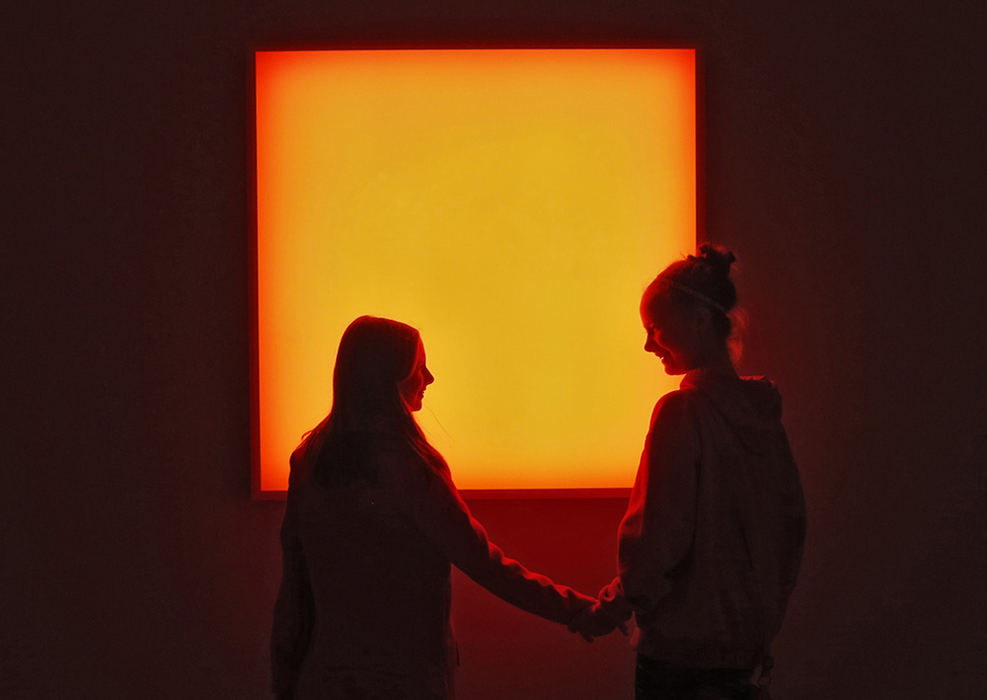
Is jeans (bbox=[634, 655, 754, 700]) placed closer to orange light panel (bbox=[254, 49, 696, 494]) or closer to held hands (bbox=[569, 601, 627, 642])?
held hands (bbox=[569, 601, 627, 642])

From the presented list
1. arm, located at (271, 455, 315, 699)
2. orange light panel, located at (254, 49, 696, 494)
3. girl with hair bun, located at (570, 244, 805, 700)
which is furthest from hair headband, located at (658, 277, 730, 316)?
arm, located at (271, 455, 315, 699)

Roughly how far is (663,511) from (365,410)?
26.6 inches

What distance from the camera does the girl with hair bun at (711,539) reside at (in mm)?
1687

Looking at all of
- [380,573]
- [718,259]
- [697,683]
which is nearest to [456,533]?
[380,573]

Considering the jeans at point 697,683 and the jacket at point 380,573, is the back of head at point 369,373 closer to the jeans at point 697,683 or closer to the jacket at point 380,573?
the jacket at point 380,573

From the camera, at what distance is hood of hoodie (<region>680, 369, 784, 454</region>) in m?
1.74

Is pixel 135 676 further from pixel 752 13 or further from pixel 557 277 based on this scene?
pixel 752 13

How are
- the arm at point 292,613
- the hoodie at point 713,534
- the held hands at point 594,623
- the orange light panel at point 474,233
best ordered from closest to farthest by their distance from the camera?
the hoodie at point 713,534, the arm at point 292,613, the held hands at point 594,623, the orange light panel at point 474,233

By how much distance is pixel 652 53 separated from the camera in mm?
2424

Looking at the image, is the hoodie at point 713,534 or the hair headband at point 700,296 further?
the hair headband at point 700,296

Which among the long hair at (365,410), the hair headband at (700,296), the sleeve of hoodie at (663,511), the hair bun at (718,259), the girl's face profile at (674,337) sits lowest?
the sleeve of hoodie at (663,511)

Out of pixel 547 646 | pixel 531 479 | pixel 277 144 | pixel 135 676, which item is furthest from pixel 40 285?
pixel 547 646

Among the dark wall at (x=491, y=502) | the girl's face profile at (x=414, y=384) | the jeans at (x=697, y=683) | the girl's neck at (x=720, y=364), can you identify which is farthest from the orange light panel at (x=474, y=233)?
the jeans at (x=697, y=683)

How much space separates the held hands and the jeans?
230 mm
